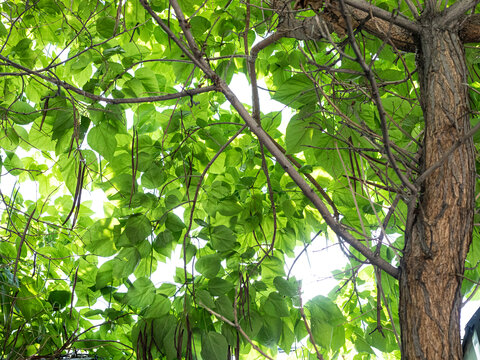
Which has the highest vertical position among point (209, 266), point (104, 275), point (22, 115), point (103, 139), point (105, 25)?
point (105, 25)

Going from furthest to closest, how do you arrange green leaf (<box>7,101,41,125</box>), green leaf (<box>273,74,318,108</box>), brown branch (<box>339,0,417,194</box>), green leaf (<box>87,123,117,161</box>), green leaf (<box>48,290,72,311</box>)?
1. green leaf (<box>48,290,72,311</box>)
2. green leaf (<box>7,101,41,125</box>)
3. green leaf (<box>87,123,117,161</box>)
4. green leaf (<box>273,74,318,108</box>)
5. brown branch (<box>339,0,417,194</box>)

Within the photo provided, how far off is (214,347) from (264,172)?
50cm

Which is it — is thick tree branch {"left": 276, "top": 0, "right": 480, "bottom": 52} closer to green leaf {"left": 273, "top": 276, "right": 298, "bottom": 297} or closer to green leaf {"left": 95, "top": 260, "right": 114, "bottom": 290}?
green leaf {"left": 273, "top": 276, "right": 298, "bottom": 297}

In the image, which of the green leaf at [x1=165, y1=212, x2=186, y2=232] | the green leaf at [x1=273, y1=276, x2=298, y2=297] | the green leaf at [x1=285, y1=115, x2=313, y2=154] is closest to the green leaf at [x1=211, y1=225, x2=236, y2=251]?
the green leaf at [x1=165, y1=212, x2=186, y2=232]

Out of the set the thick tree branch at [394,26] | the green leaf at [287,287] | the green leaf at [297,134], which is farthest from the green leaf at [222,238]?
the thick tree branch at [394,26]

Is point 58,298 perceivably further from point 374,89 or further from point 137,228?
point 374,89

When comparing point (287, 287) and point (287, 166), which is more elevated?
point (287, 166)

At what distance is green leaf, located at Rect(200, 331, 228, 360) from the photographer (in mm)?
1147

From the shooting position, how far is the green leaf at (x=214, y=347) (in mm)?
1147

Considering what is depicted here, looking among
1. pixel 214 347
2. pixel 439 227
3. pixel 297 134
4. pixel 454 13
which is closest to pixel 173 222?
pixel 214 347

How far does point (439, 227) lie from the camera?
734 mm

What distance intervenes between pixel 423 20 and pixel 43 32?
1.64 meters

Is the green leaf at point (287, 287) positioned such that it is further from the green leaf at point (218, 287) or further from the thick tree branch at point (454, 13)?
the thick tree branch at point (454, 13)

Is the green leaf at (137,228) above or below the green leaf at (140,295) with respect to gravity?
above
